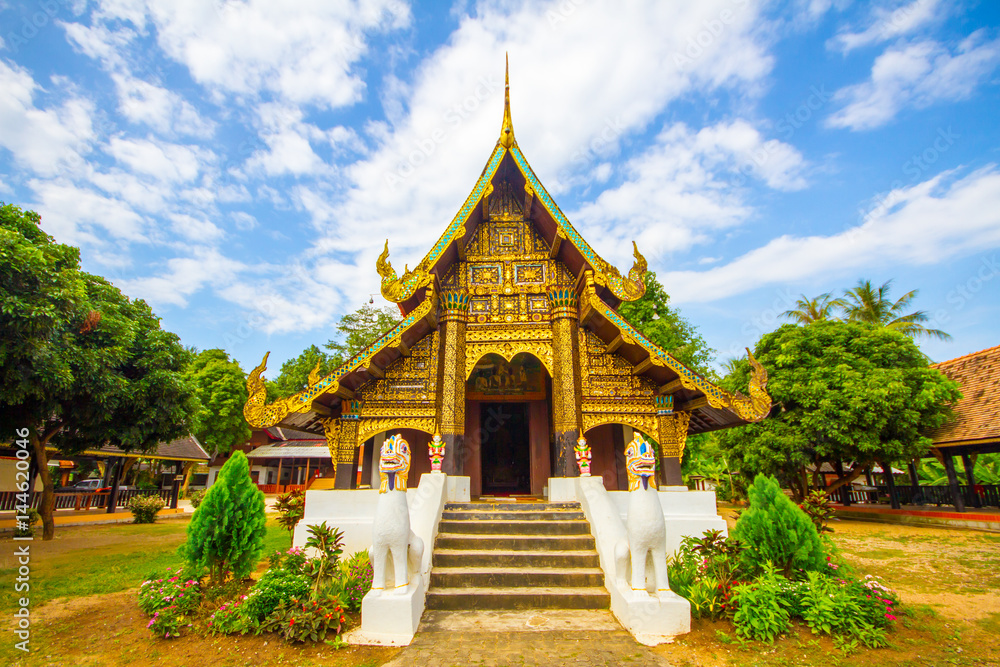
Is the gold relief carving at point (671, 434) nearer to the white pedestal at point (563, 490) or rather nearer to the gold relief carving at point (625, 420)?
the gold relief carving at point (625, 420)

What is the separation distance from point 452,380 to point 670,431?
3.56m

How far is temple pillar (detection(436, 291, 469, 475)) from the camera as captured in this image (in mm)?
7180

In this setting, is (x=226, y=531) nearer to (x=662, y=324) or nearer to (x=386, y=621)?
(x=386, y=621)

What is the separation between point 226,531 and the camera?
15.8 ft

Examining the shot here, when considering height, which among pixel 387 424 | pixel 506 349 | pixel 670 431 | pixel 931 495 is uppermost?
pixel 506 349

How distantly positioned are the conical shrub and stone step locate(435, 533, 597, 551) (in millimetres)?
1671

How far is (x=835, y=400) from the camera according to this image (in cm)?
1351

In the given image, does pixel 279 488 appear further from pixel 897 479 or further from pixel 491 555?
pixel 897 479

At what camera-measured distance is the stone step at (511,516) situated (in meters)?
6.14

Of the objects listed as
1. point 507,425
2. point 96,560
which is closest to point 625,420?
point 507,425

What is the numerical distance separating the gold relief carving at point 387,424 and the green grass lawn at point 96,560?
6.64 ft

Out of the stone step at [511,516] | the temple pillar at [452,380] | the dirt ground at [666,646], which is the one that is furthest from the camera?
the temple pillar at [452,380]

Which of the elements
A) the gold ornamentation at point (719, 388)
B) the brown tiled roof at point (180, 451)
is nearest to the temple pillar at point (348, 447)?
the gold ornamentation at point (719, 388)

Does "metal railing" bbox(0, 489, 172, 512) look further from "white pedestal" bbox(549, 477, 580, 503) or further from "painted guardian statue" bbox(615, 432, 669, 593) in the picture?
"painted guardian statue" bbox(615, 432, 669, 593)
